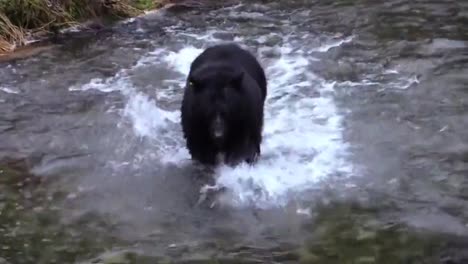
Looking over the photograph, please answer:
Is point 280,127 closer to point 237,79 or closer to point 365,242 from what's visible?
point 237,79

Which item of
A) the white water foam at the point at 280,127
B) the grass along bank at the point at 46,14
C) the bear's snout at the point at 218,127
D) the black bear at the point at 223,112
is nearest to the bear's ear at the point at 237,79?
the black bear at the point at 223,112

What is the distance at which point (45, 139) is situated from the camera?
8203 mm

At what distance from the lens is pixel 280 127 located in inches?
323

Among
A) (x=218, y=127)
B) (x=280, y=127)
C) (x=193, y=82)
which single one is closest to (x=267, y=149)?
(x=280, y=127)

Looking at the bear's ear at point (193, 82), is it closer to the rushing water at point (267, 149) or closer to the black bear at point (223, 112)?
the black bear at point (223, 112)

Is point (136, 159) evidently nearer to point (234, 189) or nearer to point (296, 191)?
point (234, 189)

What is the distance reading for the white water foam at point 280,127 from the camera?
701 centimetres

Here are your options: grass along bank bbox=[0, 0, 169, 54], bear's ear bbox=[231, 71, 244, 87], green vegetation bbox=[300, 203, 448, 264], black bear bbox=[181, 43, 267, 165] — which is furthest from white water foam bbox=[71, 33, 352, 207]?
grass along bank bbox=[0, 0, 169, 54]

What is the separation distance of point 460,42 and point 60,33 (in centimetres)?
550

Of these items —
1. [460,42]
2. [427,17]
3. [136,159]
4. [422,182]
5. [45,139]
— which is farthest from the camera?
[427,17]

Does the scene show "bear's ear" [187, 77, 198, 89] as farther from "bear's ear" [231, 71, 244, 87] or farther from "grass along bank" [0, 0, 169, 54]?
"grass along bank" [0, 0, 169, 54]

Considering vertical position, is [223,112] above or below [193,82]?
below

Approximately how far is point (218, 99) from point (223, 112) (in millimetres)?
112

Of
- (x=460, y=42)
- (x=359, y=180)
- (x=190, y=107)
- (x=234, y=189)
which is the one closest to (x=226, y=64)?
(x=190, y=107)
